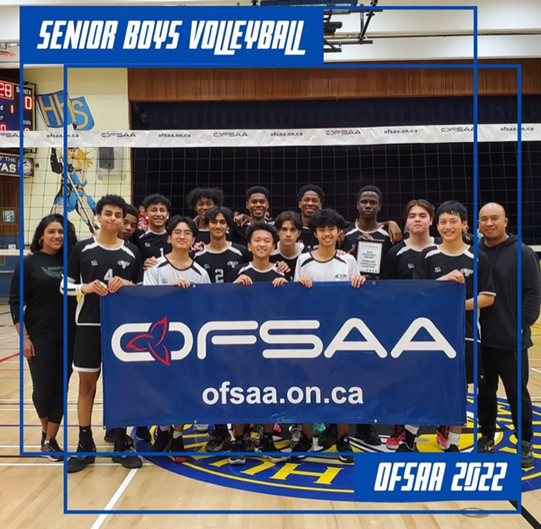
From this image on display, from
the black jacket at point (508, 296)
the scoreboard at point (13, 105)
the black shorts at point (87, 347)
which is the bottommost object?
the black shorts at point (87, 347)

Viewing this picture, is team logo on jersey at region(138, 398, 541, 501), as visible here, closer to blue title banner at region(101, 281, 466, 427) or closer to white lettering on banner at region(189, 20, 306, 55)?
blue title banner at region(101, 281, 466, 427)

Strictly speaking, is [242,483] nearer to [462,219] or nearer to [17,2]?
[462,219]

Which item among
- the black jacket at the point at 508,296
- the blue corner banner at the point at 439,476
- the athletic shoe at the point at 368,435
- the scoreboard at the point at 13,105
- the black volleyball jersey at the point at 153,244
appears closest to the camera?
the blue corner banner at the point at 439,476

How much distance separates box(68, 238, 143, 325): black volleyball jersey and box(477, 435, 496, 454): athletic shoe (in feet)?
8.18

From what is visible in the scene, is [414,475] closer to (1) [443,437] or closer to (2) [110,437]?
(1) [443,437]

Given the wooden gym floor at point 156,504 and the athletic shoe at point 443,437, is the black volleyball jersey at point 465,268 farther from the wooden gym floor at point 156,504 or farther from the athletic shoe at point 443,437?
the wooden gym floor at point 156,504

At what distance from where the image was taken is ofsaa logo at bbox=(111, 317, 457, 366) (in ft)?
9.80

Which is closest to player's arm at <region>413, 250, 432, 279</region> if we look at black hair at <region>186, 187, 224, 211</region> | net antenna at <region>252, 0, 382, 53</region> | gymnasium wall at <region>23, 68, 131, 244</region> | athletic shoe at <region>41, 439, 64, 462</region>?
black hair at <region>186, 187, 224, 211</region>

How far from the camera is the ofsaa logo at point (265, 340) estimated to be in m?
2.99

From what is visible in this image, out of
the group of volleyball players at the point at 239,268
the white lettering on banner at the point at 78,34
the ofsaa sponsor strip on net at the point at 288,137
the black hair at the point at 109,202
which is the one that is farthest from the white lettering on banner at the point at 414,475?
the ofsaa sponsor strip on net at the point at 288,137

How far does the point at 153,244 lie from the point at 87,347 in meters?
1.10

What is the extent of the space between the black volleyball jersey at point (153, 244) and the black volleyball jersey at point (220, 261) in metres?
0.44

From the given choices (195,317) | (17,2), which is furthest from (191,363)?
(17,2)

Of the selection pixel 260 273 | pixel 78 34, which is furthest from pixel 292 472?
pixel 78 34
